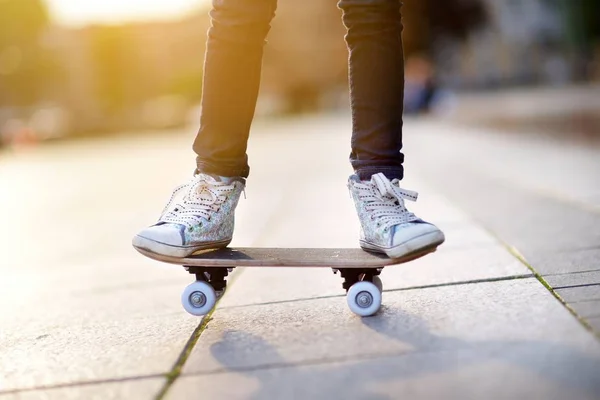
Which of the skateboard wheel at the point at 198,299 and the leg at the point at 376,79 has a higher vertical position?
the leg at the point at 376,79

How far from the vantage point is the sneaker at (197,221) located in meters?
1.91

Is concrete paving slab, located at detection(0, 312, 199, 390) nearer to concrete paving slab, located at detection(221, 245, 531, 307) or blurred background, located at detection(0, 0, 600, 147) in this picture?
concrete paving slab, located at detection(221, 245, 531, 307)

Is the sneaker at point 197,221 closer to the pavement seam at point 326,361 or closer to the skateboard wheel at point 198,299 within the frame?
the skateboard wheel at point 198,299

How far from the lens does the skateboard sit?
72.5 inches

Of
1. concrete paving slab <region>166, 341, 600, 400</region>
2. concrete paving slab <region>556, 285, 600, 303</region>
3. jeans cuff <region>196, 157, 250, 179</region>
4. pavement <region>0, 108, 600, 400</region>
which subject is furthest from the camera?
jeans cuff <region>196, 157, 250, 179</region>

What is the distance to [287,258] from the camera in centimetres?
193

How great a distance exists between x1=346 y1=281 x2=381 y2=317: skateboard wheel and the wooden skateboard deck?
0.05m

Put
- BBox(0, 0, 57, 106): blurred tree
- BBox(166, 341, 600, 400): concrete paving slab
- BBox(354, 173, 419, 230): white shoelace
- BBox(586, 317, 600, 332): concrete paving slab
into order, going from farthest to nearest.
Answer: BBox(0, 0, 57, 106): blurred tree < BBox(354, 173, 419, 230): white shoelace < BBox(586, 317, 600, 332): concrete paving slab < BBox(166, 341, 600, 400): concrete paving slab

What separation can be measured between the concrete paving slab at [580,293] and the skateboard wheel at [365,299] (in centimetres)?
43

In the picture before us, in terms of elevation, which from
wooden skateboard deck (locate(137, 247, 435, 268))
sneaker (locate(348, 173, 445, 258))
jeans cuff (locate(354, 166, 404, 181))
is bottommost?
wooden skateboard deck (locate(137, 247, 435, 268))

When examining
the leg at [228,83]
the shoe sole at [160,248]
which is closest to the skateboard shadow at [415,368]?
the shoe sole at [160,248]

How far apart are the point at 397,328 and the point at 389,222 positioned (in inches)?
11.4

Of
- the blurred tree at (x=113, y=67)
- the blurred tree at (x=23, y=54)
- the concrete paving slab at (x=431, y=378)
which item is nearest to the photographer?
the concrete paving slab at (x=431, y=378)

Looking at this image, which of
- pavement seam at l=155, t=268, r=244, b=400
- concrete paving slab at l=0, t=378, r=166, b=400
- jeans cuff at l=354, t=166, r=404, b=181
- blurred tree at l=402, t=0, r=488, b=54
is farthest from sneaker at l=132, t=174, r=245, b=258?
blurred tree at l=402, t=0, r=488, b=54
